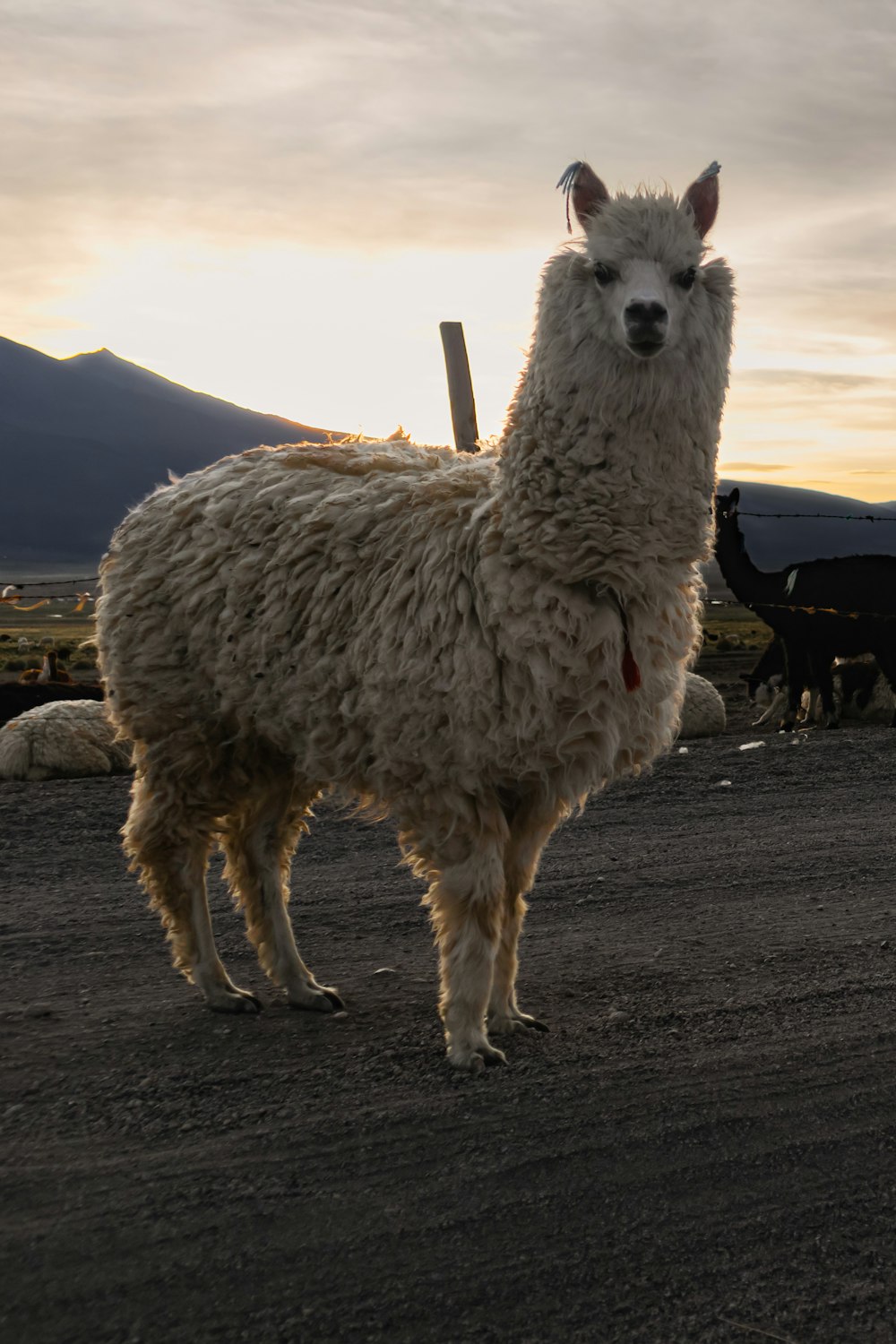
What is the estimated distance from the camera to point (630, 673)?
3.91 metres

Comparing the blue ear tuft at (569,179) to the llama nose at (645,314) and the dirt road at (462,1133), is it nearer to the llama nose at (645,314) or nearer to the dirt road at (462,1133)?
the llama nose at (645,314)

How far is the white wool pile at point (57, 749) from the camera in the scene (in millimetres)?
9727

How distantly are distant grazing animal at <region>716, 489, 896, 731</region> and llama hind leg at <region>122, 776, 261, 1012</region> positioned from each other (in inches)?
345

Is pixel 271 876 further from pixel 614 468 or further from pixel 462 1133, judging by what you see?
pixel 614 468

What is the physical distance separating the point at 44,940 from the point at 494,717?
260 cm

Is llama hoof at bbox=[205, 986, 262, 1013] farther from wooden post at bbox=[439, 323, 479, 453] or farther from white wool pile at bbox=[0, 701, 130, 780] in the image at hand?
white wool pile at bbox=[0, 701, 130, 780]

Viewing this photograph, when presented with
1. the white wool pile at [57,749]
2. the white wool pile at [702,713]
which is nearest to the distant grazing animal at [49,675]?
the white wool pile at [57,749]

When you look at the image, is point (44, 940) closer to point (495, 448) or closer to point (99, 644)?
point (99, 644)

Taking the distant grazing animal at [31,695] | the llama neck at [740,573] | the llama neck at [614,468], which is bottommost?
the distant grazing animal at [31,695]

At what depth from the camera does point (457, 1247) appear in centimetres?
292

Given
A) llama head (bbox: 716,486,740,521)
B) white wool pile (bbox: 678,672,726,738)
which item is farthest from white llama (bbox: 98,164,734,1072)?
llama head (bbox: 716,486,740,521)

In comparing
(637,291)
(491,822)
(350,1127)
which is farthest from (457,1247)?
(637,291)

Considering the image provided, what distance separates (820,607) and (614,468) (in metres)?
9.43

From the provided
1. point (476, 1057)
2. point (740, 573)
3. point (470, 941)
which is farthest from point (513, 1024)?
point (740, 573)
